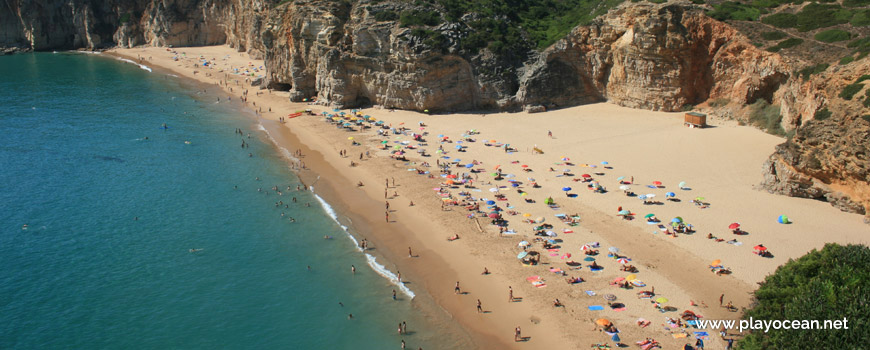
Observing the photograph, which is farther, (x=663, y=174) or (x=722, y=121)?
(x=722, y=121)

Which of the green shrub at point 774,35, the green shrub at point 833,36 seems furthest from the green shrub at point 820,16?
the green shrub at point 833,36

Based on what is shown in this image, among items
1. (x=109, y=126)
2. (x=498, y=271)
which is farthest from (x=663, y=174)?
(x=109, y=126)

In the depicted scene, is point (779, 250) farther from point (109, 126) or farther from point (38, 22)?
point (38, 22)

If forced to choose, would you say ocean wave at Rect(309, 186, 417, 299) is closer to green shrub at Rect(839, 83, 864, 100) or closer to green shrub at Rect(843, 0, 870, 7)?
green shrub at Rect(839, 83, 864, 100)

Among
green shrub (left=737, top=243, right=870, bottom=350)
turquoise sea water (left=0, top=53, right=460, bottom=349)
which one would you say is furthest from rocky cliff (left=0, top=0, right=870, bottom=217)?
green shrub (left=737, top=243, right=870, bottom=350)

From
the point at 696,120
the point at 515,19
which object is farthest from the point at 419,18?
the point at 696,120

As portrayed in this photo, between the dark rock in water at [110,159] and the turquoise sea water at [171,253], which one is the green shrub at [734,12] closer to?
the turquoise sea water at [171,253]
